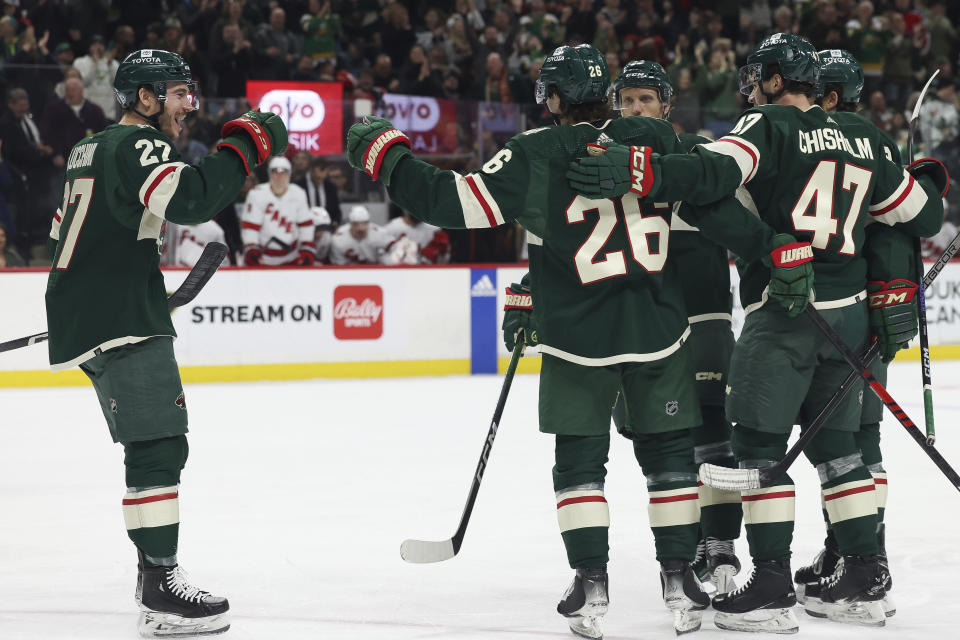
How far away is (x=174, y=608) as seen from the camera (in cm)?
300

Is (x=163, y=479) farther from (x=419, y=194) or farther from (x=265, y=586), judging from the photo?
(x=419, y=194)

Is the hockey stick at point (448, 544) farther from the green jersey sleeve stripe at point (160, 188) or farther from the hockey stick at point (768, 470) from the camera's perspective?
the green jersey sleeve stripe at point (160, 188)

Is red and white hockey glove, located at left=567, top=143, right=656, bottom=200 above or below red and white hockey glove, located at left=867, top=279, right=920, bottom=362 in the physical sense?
above

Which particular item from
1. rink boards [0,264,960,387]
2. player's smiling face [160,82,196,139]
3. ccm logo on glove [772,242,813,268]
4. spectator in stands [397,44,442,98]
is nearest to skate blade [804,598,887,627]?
ccm logo on glove [772,242,813,268]

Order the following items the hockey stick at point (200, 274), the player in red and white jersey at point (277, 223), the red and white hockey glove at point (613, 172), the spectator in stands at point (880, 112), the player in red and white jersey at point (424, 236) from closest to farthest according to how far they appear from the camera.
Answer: the red and white hockey glove at point (613, 172)
the hockey stick at point (200, 274)
the player in red and white jersey at point (277, 223)
the player in red and white jersey at point (424, 236)
the spectator in stands at point (880, 112)

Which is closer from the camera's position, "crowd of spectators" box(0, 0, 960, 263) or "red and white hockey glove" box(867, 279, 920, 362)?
"red and white hockey glove" box(867, 279, 920, 362)

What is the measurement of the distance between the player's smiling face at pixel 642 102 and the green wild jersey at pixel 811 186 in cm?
33

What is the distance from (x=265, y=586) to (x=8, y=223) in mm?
5448

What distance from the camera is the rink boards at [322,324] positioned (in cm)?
800

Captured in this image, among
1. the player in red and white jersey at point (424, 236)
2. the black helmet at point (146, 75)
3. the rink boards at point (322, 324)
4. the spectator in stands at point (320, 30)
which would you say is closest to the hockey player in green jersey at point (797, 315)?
the black helmet at point (146, 75)

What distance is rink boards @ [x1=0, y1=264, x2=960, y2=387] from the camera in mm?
8000

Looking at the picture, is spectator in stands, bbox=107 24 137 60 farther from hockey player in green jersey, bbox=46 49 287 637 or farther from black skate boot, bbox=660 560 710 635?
black skate boot, bbox=660 560 710 635

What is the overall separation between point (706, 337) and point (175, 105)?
155cm

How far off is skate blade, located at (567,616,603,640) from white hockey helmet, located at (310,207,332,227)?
6.03 m
